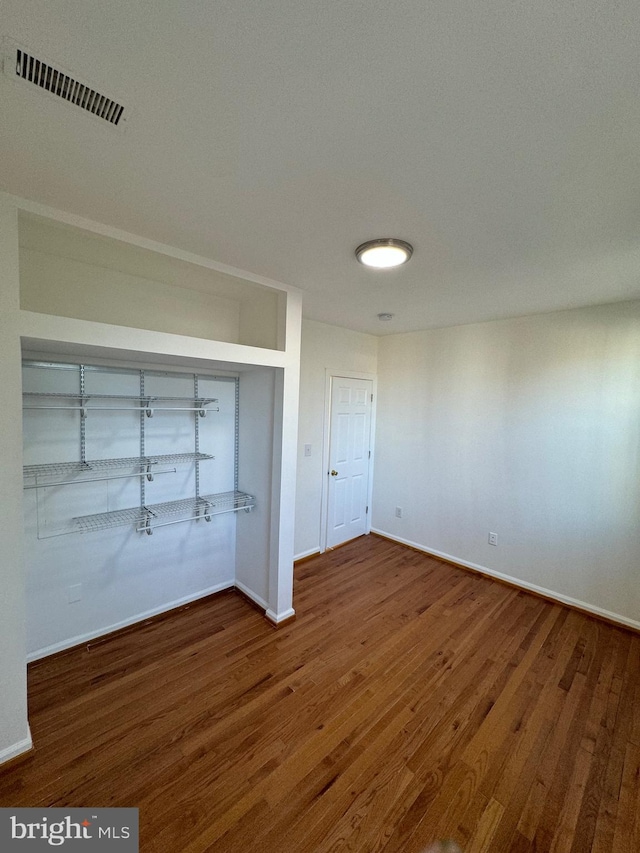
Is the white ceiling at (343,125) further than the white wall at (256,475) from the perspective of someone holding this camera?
No

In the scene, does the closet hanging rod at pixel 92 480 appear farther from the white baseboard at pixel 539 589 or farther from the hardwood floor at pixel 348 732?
the white baseboard at pixel 539 589

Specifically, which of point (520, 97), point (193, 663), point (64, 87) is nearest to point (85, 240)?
point (64, 87)

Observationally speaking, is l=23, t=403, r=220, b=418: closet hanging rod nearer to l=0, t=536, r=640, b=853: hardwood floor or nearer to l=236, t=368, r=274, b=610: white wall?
l=236, t=368, r=274, b=610: white wall

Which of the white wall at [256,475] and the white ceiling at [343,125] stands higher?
the white ceiling at [343,125]

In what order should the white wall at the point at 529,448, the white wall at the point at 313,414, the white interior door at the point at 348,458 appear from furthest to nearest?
the white interior door at the point at 348,458, the white wall at the point at 313,414, the white wall at the point at 529,448

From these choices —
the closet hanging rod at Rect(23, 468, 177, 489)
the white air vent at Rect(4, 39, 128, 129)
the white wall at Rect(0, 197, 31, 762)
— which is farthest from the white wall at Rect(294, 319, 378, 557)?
the white air vent at Rect(4, 39, 128, 129)

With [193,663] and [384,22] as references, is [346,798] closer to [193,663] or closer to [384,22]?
[193,663]

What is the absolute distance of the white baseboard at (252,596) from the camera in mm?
2662

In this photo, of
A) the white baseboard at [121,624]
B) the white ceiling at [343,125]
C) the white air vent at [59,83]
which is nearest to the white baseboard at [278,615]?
the white baseboard at [121,624]

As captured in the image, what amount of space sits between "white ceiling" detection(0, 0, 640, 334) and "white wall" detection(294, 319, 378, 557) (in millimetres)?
1613

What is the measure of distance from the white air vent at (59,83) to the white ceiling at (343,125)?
3 cm

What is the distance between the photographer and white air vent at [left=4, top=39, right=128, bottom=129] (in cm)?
84

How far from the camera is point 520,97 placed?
891 millimetres

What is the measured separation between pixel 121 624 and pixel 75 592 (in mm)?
440
